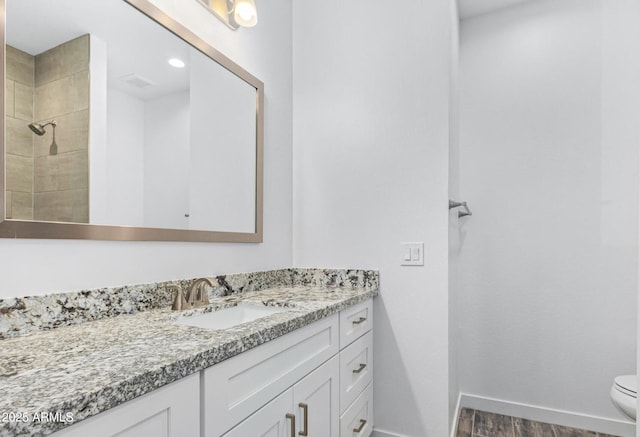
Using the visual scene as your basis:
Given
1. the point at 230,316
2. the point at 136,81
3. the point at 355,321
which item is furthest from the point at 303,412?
the point at 136,81

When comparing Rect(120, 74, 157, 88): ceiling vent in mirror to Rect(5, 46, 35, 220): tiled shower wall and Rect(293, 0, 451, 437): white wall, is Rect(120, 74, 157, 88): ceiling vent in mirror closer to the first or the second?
Rect(5, 46, 35, 220): tiled shower wall

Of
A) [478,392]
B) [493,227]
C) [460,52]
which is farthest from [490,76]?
[478,392]

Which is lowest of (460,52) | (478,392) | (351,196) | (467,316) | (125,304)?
(478,392)

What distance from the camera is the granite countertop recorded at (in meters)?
0.57

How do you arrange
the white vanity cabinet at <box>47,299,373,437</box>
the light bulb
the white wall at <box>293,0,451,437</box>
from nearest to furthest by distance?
the white vanity cabinet at <box>47,299,373,437</box> < the light bulb < the white wall at <box>293,0,451,437</box>

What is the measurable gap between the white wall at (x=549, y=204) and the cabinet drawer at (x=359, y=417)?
0.93 meters

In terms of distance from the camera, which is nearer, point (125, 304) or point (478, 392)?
point (125, 304)

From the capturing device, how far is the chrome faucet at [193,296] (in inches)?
53.7

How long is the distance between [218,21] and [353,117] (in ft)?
2.67

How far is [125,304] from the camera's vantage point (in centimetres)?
123

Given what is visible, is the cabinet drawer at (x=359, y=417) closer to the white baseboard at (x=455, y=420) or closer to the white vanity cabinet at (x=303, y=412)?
the white vanity cabinet at (x=303, y=412)

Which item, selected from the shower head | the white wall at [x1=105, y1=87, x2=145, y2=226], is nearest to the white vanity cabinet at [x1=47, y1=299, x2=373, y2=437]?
Result: the white wall at [x1=105, y1=87, x2=145, y2=226]

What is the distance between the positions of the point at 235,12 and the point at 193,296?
1.23 metres

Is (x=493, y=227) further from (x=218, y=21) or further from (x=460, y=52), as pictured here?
(x=218, y=21)
